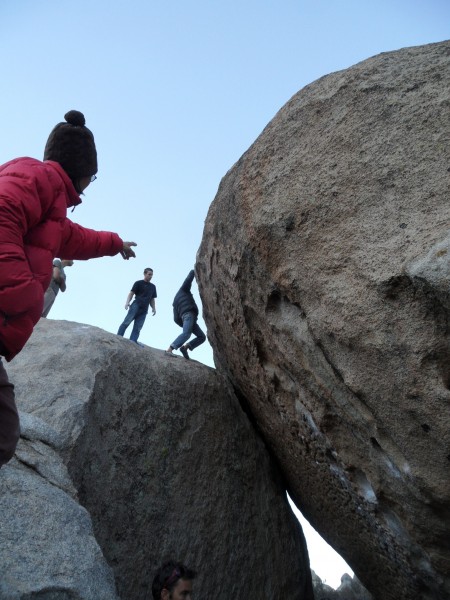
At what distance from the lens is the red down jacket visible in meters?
2.51

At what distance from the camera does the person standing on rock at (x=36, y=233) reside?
8.29 feet

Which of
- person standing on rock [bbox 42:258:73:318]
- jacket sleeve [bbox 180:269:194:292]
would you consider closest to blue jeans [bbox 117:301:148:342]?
jacket sleeve [bbox 180:269:194:292]

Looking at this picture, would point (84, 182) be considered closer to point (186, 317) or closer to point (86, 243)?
point (86, 243)

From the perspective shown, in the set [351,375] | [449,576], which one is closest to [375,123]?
[351,375]

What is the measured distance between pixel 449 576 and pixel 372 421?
1.26 metres

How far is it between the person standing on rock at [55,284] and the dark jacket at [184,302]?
1.23m

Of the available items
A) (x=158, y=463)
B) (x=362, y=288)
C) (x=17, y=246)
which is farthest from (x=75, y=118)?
(x=158, y=463)

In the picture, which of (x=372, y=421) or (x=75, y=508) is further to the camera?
(x=372, y=421)

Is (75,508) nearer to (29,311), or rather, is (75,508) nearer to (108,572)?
(108,572)

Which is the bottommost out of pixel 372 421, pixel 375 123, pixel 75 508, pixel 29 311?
pixel 75 508

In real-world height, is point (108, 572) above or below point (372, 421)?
below

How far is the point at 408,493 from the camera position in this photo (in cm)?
420

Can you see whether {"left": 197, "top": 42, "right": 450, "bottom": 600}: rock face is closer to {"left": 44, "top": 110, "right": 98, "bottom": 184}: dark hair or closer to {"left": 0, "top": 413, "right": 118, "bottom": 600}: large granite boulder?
{"left": 44, "top": 110, "right": 98, "bottom": 184}: dark hair

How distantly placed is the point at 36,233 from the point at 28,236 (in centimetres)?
4
